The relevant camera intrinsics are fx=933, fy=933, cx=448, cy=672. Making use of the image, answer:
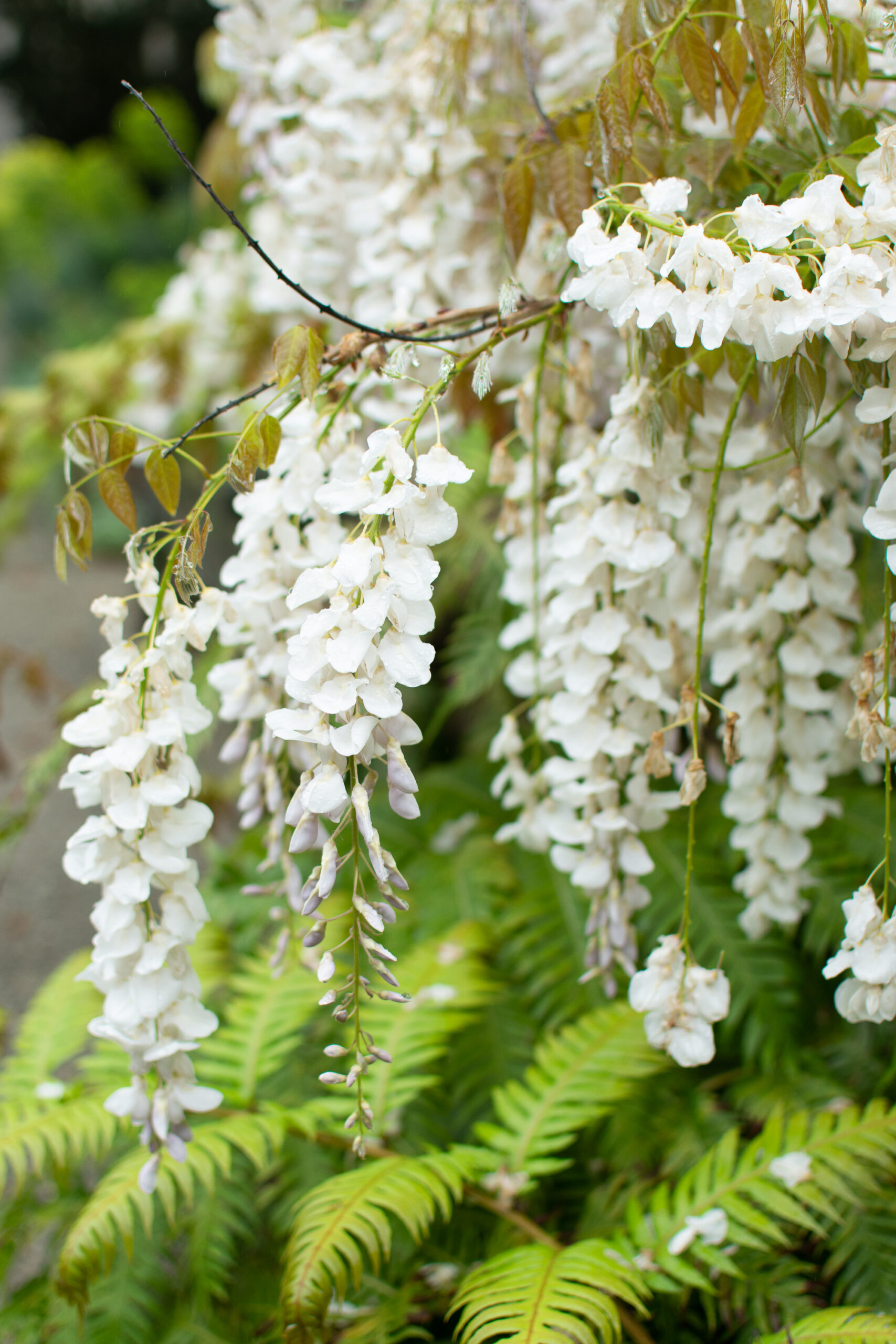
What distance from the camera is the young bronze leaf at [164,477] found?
0.88 metres

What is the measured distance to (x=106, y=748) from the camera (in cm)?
82

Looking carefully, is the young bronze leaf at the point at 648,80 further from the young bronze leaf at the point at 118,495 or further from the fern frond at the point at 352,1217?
the fern frond at the point at 352,1217

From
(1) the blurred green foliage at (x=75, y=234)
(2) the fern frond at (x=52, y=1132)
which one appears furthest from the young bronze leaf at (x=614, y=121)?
(1) the blurred green foliage at (x=75, y=234)

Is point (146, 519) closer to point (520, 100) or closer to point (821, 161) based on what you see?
point (520, 100)

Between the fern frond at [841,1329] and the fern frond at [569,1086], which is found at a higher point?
the fern frond at [569,1086]

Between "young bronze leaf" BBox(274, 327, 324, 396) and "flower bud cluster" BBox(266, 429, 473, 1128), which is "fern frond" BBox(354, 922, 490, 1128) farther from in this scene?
"young bronze leaf" BBox(274, 327, 324, 396)

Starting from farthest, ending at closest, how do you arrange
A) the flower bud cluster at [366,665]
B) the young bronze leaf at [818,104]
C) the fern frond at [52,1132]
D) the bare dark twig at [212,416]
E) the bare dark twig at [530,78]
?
the fern frond at [52,1132], the bare dark twig at [530,78], the young bronze leaf at [818,104], the bare dark twig at [212,416], the flower bud cluster at [366,665]

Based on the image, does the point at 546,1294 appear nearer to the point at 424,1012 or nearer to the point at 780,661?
the point at 424,1012

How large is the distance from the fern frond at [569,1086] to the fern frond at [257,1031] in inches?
12.3

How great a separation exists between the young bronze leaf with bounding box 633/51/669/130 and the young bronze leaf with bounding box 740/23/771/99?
0.08 meters

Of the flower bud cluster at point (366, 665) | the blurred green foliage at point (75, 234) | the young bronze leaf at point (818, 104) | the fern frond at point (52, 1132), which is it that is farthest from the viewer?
the blurred green foliage at point (75, 234)

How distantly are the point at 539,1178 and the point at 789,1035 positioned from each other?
423 mm

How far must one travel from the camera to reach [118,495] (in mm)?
901

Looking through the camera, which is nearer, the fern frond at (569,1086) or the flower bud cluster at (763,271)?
the flower bud cluster at (763,271)
